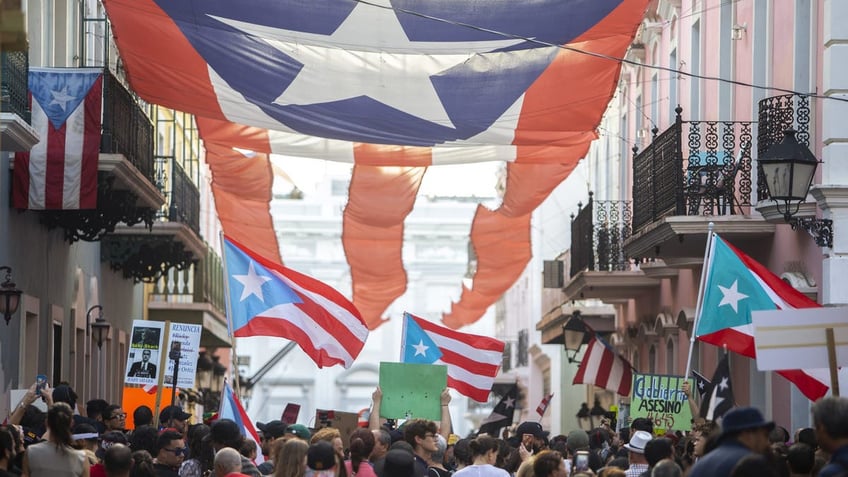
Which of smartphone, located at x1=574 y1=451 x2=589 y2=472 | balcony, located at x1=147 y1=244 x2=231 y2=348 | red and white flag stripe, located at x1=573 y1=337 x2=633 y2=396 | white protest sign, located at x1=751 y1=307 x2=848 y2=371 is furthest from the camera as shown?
balcony, located at x1=147 y1=244 x2=231 y2=348

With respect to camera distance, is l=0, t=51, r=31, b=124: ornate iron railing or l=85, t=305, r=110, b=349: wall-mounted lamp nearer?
l=0, t=51, r=31, b=124: ornate iron railing

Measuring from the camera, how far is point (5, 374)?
19516mm

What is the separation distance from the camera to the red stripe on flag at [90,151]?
768 inches

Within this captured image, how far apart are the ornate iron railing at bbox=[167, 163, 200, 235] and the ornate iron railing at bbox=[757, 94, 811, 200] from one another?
34.4ft

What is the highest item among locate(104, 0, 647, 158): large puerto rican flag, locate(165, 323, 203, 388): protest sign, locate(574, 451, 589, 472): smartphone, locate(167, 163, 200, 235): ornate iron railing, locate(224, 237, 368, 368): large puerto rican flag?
locate(104, 0, 647, 158): large puerto rican flag

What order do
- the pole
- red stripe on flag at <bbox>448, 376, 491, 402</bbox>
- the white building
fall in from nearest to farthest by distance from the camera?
1. the pole
2. red stripe on flag at <bbox>448, 376, 491, 402</bbox>
3. the white building

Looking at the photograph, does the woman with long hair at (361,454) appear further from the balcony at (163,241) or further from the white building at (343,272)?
the white building at (343,272)

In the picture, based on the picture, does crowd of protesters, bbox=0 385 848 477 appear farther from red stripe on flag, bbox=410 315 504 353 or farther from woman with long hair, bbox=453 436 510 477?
red stripe on flag, bbox=410 315 504 353

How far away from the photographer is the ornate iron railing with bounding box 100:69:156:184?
2077cm

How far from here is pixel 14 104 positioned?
17000 millimetres

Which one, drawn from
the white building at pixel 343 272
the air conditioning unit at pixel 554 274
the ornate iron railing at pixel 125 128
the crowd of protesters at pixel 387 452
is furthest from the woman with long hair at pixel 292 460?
the white building at pixel 343 272

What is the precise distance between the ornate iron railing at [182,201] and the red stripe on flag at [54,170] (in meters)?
6.78

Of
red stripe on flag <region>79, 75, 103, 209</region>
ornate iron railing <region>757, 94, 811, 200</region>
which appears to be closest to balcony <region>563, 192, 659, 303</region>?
ornate iron railing <region>757, 94, 811, 200</region>

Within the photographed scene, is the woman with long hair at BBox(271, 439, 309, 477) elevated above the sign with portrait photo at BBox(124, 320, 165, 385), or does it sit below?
below
